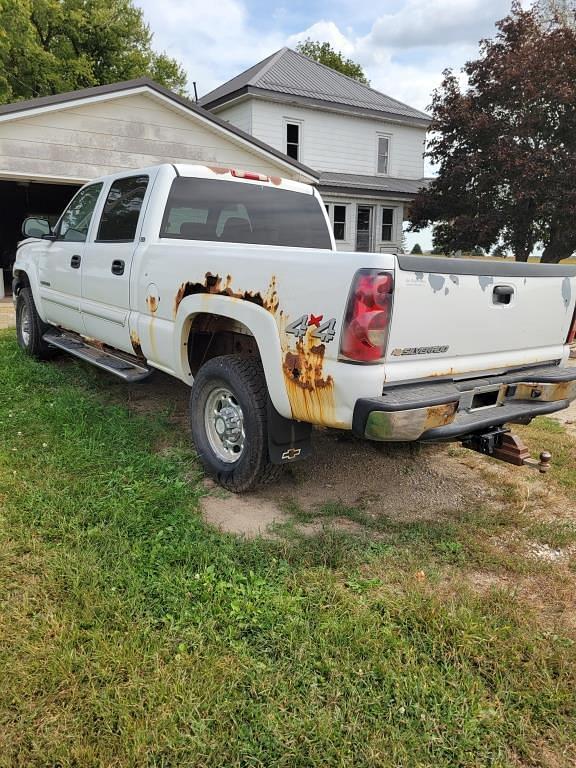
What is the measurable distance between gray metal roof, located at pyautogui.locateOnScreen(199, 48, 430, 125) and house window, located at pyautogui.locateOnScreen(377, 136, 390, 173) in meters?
0.99

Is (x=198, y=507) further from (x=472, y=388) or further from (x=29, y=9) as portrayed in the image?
(x=29, y=9)

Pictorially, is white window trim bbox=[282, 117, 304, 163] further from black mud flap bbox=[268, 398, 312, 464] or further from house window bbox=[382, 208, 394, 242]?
black mud flap bbox=[268, 398, 312, 464]

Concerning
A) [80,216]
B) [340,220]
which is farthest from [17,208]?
[80,216]

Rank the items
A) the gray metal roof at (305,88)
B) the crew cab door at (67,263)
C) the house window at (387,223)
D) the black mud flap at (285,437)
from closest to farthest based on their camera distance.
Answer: the black mud flap at (285,437), the crew cab door at (67,263), the gray metal roof at (305,88), the house window at (387,223)

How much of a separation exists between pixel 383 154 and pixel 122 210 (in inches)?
785

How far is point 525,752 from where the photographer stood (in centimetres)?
191

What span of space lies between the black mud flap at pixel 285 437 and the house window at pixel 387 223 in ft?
65.6

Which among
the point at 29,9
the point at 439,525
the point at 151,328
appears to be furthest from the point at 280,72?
the point at 439,525

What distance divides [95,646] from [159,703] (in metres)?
0.39

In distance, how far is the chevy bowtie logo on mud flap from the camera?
2.77 meters

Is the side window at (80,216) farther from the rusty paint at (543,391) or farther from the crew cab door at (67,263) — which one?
the rusty paint at (543,391)

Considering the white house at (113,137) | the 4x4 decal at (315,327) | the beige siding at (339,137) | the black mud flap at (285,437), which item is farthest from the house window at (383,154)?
the 4x4 decal at (315,327)

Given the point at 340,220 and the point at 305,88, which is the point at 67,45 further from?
the point at 340,220

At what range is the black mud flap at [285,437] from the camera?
3.27m
